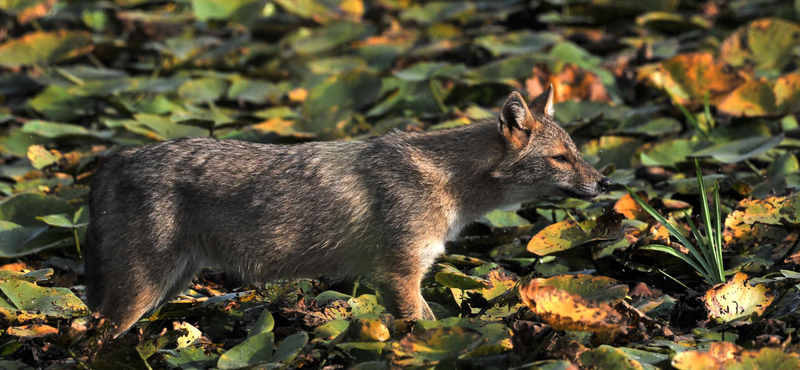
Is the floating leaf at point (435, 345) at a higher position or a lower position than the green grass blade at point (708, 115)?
higher

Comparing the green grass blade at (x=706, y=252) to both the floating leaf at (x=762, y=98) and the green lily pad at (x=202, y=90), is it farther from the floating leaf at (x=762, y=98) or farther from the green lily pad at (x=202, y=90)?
the green lily pad at (x=202, y=90)

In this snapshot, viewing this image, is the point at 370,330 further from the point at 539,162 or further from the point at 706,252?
the point at 706,252

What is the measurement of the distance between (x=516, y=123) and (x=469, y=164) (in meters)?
0.55

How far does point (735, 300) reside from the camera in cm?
671

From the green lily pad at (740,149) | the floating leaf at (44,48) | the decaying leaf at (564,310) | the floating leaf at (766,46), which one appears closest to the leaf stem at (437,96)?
the green lily pad at (740,149)

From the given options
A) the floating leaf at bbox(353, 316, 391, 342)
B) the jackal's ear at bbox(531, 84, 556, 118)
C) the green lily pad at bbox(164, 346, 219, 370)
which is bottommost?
the green lily pad at bbox(164, 346, 219, 370)

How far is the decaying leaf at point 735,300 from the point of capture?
6.68 metres

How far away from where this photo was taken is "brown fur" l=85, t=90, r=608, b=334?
7.25 meters

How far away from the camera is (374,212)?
7.55 metres

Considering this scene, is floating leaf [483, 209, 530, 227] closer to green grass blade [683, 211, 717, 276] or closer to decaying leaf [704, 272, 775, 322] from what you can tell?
green grass blade [683, 211, 717, 276]

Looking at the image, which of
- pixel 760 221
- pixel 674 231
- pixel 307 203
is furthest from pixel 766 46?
pixel 307 203

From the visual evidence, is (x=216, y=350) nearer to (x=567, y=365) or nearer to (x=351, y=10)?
(x=567, y=365)

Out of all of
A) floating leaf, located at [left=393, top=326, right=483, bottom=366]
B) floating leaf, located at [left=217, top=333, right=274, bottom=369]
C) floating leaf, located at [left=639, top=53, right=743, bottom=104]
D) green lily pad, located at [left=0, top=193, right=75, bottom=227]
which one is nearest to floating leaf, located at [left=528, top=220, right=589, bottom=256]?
floating leaf, located at [left=393, top=326, right=483, bottom=366]

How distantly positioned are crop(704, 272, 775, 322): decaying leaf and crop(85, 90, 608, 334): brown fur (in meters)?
1.70
